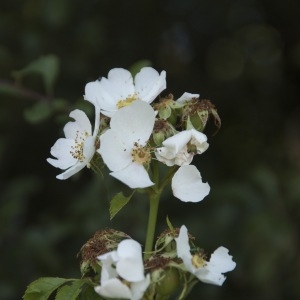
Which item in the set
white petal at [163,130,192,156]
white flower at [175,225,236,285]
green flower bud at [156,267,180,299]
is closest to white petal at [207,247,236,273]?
white flower at [175,225,236,285]

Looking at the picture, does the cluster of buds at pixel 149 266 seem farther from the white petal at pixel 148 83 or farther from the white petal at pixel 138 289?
the white petal at pixel 148 83

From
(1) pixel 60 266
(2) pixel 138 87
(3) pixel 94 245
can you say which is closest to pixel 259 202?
(1) pixel 60 266

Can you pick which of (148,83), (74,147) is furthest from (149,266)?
(148,83)

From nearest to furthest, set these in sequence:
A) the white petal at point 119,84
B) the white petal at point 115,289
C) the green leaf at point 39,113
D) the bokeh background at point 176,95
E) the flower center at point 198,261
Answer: the white petal at point 115,289 → the flower center at point 198,261 → the white petal at point 119,84 → the green leaf at point 39,113 → the bokeh background at point 176,95

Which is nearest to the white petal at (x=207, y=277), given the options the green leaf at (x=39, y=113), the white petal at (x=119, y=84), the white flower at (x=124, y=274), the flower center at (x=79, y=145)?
the white flower at (x=124, y=274)

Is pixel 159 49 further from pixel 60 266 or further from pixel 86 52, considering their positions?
pixel 60 266
